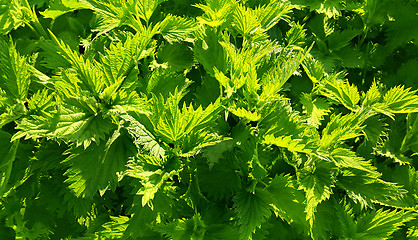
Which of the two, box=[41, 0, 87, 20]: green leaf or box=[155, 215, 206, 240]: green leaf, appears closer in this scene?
box=[155, 215, 206, 240]: green leaf

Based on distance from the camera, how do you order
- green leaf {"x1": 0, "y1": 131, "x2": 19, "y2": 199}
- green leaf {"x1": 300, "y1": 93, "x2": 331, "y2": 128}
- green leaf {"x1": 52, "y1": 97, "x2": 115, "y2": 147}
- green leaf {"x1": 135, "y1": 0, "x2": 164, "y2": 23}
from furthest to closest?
green leaf {"x1": 300, "y1": 93, "x2": 331, "y2": 128}, green leaf {"x1": 135, "y1": 0, "x2": 164, "y2": 23}, green leaf {"x1": 0, "y1": 131, "x2": 19, "y2": 199}, green leaf {"x1": 52, "y1": 97, "x2": 115, "y2": 147}

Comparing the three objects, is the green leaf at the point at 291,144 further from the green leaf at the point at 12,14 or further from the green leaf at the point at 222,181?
the green leaf at the point at 12,14

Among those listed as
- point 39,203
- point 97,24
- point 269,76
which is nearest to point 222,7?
point 269,76

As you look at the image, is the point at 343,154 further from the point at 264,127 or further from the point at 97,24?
the point at 97,24

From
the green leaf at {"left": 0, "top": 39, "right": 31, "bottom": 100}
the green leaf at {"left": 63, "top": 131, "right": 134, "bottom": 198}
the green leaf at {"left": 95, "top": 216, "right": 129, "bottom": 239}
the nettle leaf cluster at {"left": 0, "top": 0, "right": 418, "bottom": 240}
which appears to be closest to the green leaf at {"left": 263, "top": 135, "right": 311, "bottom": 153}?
the nettle leaf cluster at {"left": 0, "top": 0, "right": 418, "bottom": 240}

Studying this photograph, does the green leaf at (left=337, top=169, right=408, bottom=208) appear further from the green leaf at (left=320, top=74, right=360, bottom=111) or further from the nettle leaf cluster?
the green leaf at (left=320, top=74, right=360, bottom=111)

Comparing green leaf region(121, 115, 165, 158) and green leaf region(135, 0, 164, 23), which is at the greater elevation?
green leaf region(135, 0, 164, 23)

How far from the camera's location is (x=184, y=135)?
97 cm

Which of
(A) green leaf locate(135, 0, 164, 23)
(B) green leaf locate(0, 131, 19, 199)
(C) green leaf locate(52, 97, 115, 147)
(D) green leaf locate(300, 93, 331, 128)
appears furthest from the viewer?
(D) green leaf locate(300, 93, 331, 128)

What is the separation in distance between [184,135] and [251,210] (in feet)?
0.95

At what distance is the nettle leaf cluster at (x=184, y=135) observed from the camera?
964mm

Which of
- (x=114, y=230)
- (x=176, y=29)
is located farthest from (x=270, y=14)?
(x=114, y=230)

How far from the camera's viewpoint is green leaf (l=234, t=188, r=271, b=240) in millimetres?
964

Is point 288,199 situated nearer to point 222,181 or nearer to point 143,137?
point 222,181
